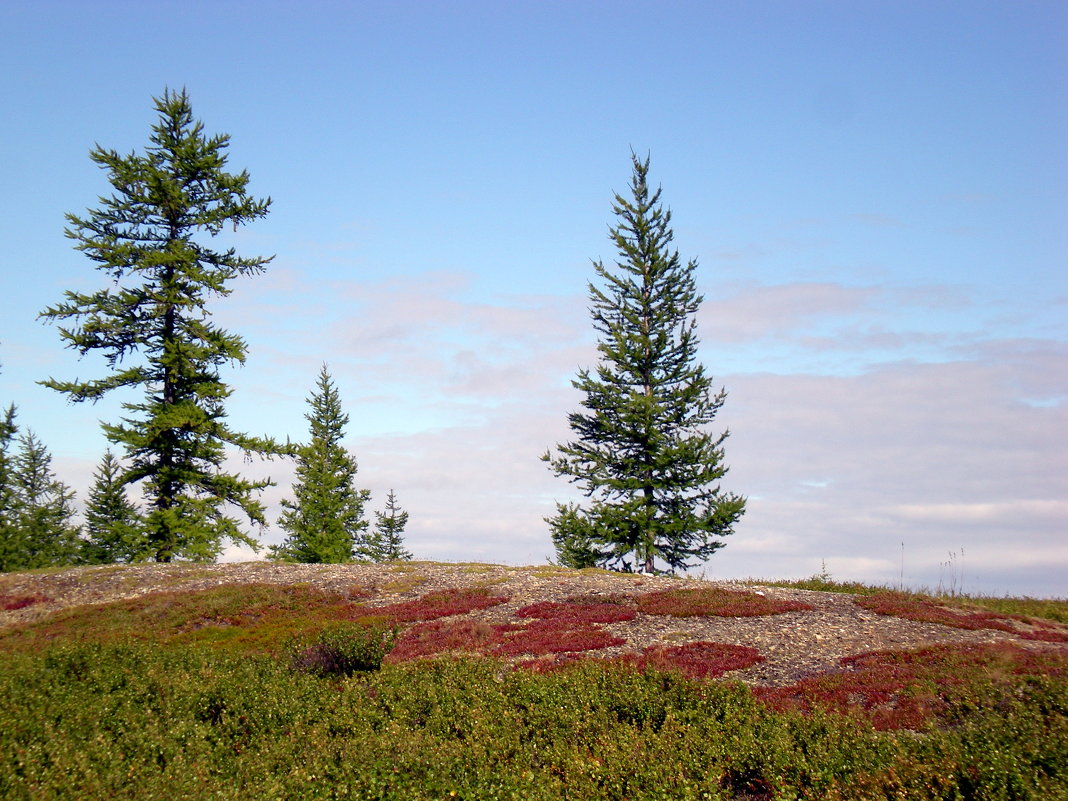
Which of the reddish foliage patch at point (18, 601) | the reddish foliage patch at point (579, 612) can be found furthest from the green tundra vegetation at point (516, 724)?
the reddish foliage patch at point (18, 601)

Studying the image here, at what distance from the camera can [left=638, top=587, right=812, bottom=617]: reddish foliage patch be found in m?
21.1

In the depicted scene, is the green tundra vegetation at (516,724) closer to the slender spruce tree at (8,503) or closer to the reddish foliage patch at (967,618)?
the reddish foliage patch at (967,618)

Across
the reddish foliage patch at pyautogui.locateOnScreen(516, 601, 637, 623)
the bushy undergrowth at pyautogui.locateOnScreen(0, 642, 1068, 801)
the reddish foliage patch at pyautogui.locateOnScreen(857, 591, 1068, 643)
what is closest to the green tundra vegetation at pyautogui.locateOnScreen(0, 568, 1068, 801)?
the bushy undergrowth at pyautogui.locateOnScreen(0, 642, 1068, 801)

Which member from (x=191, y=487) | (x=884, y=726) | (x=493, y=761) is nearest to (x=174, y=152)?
(x=191, y=487)

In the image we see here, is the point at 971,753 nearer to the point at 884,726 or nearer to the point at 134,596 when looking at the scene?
the point at 884,726

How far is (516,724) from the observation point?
10.6 meters

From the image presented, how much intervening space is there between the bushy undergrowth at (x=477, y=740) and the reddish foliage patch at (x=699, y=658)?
2563 mm

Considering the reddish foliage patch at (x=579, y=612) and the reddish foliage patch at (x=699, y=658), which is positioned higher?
the reddish foliage patch at (x=579, y=612)

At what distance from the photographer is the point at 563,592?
996 inches

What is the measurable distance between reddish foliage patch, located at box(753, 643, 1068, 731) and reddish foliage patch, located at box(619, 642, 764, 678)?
4.66 feet

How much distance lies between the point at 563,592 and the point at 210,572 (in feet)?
48.0

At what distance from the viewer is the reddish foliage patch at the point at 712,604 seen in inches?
832

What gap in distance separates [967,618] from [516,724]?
16305 mm

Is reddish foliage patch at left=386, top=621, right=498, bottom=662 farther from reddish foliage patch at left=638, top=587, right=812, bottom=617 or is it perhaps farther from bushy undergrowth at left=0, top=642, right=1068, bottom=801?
reddish foliage patch at left=638, top=587, right=812, bottom=617
